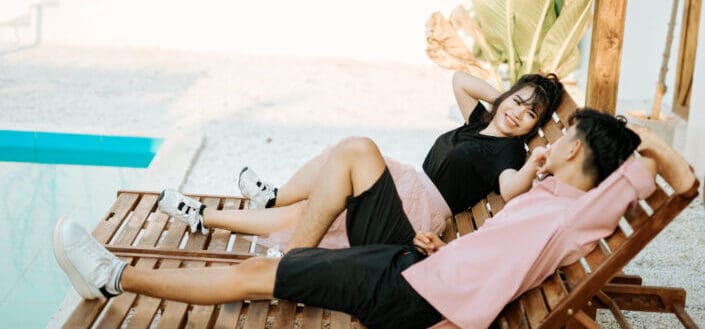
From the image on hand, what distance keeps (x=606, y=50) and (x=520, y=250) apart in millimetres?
1798

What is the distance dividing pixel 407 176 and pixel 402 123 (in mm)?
3907

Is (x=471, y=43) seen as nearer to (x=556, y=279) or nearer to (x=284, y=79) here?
(x=284, y=79)

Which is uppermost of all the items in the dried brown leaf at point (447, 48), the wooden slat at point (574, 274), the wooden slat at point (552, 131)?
the wooden slat at point (552, 131)

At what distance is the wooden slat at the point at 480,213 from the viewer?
3672 millimetres

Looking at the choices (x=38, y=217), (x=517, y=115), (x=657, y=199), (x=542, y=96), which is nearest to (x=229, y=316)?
(x=657, y=199)

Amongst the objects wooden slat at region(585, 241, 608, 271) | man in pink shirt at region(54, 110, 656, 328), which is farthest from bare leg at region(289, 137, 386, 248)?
wooden slat at region(585, 241, 608, 271)

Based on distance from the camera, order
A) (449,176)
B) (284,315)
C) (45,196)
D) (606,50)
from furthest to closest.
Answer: (45,196)
(606,50)
(449,176)
(284,315)

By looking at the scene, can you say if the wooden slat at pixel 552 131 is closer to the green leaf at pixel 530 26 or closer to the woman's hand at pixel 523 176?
the woman's hand at pixel 523 176

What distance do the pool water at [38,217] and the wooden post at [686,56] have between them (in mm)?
4847

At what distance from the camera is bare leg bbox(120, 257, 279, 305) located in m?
3.11

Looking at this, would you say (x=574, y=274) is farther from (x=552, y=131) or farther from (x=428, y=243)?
(x=552, y=131)

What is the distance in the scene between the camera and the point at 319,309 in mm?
3170

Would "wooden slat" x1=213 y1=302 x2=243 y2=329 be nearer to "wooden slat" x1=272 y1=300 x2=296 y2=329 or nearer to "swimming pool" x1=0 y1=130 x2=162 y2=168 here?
"wooden slat" x1=272 y1=300 x2=296 y2=329

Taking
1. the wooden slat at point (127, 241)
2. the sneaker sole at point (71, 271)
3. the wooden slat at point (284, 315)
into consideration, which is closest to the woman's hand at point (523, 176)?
the wooden slat at point (284, 315)
